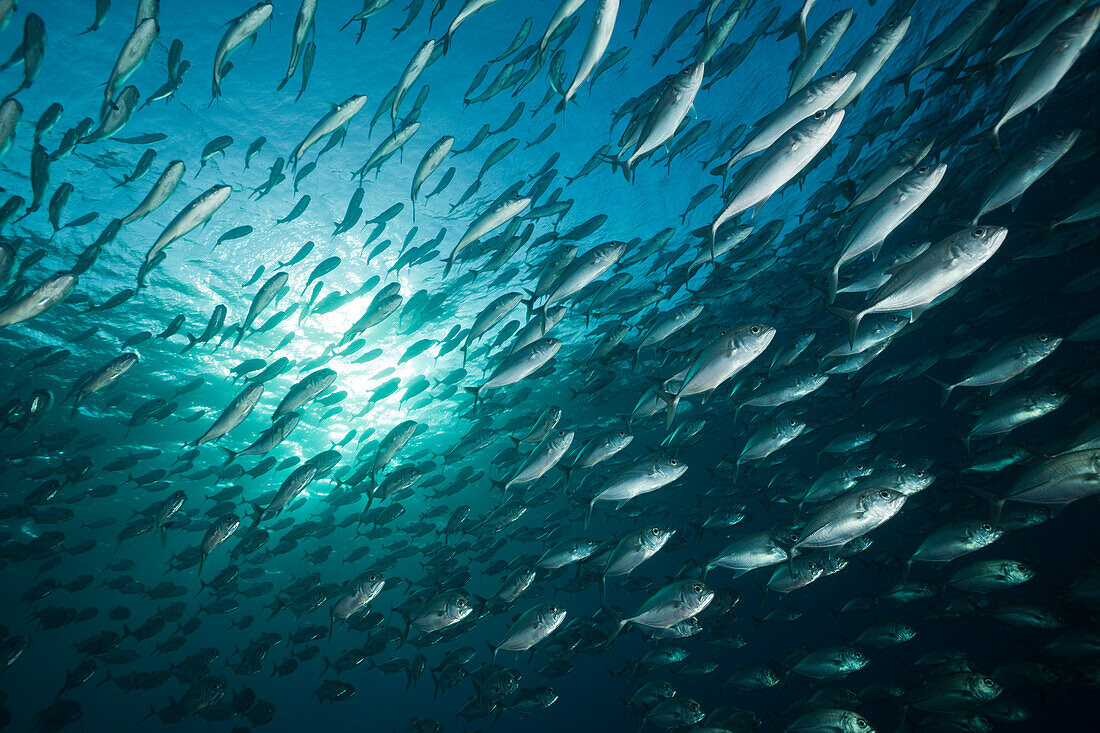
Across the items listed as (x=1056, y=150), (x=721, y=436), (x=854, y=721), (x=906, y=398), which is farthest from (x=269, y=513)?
(x=906, y=398)

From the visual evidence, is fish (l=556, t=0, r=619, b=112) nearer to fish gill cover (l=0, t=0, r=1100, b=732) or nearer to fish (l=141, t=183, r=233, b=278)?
fish gill cover (l=0, t=0, r=1100, b=732)

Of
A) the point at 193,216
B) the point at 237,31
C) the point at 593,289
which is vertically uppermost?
the point at 237,31

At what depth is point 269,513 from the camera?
21.7ft

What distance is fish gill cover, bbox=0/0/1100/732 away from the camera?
4.00 meters

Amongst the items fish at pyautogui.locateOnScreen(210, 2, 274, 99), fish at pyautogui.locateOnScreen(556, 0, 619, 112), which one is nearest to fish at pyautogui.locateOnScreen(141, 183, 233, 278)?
fish at pyautogui.locateOnScreen(210, 2, 274, 99)

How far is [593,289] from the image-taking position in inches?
324

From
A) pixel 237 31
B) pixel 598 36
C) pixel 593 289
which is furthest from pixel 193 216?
pixel 593 289

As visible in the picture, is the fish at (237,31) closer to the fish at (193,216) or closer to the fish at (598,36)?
the fish at (193,216)

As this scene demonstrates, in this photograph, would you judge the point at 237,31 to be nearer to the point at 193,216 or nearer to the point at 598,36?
the point at 193,216

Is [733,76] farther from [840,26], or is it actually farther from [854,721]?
[854,721]

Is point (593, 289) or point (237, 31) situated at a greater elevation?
point (237, 31)

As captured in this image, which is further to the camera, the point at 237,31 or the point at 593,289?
the point at 593,289

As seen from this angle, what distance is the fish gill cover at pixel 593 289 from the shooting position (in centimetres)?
400

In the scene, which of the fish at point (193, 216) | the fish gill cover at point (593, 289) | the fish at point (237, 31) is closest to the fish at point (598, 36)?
the fish gill cover at point (593, 289)
